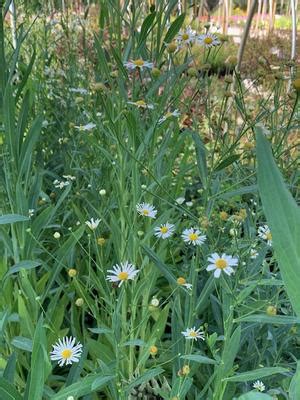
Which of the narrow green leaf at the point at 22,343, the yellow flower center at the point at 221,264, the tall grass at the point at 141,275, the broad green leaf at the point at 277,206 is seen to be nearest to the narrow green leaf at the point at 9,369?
the tall grass at the point at 141,275

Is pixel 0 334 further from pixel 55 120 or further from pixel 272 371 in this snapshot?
pixel 55 120

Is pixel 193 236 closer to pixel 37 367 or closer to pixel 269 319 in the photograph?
pixel 269 319

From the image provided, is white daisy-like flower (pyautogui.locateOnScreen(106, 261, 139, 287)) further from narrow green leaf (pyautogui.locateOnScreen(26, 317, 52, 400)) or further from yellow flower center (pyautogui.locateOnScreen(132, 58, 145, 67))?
yellow flower center (pyautogui.locateOnScreen(132, 58, 145, 67))

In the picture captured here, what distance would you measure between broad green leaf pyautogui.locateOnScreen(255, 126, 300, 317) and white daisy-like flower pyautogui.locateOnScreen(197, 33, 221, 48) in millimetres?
646

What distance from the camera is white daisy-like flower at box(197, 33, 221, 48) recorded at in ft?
3.41

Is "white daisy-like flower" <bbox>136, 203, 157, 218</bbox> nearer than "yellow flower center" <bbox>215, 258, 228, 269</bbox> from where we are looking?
No

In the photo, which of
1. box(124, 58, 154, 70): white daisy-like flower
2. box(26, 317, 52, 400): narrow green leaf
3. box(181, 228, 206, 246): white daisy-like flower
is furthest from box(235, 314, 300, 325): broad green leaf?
box(124, 58, 154, 70): white daisy-like flower

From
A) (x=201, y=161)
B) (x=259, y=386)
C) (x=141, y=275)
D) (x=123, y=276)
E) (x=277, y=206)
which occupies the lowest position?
(x=259, y=386)

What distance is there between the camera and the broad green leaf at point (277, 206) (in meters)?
0.43

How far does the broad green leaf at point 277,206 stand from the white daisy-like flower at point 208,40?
0.65m

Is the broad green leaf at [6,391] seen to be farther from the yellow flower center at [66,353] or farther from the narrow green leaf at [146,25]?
the narrow green leaf at [146,25]

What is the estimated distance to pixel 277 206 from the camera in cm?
44

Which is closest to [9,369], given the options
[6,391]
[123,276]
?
[6,391]

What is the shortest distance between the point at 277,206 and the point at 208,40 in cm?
68
